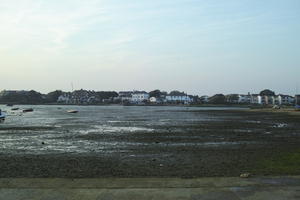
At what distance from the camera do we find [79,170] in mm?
11664

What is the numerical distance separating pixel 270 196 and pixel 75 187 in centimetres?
388

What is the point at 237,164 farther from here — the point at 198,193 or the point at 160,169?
the point at 198,193

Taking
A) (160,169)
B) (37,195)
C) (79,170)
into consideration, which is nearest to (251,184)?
(37,195)

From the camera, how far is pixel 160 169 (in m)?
12.0

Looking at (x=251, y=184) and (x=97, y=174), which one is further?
(x=97, y=174)

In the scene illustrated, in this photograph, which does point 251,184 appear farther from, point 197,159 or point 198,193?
point 197,159

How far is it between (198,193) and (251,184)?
144cm

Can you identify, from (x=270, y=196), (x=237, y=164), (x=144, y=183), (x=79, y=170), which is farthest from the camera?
(x=237, y=164)

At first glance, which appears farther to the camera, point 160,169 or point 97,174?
point 160,169

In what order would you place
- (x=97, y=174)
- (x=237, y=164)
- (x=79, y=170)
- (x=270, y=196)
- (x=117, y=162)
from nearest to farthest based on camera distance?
(x=270, y=196), (x=97, y=174), (x=79, y=170), (x=237, y=164), (x=117, y=162)

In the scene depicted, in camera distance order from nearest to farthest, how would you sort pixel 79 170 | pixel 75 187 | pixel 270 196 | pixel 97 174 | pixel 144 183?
pixel 270 196
pixel 75 187
pixel 144 183
pixel 97 174
pixel 79 170

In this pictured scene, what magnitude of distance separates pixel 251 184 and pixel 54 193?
4081 mm

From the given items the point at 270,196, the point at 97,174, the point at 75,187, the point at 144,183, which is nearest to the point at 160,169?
the point at 97,174

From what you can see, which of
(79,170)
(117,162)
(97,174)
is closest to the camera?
(97,174)
